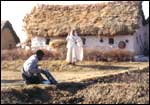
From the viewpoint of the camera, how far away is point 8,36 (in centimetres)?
3988

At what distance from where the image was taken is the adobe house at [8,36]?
39.1 metres

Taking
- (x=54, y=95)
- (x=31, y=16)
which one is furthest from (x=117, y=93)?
(x=31, y=16)

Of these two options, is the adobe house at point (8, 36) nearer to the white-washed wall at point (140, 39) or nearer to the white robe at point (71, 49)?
the white-washed wall at point (140, 39)

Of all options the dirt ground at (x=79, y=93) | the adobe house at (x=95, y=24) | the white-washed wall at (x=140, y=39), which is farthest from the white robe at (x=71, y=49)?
the dirt ground at (x=79, y=93)

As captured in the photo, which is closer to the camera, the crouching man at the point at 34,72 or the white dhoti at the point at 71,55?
the crouching man at the point at 34,72

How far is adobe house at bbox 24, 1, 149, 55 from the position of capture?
3547 centimetres

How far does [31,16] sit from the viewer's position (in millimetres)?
38750

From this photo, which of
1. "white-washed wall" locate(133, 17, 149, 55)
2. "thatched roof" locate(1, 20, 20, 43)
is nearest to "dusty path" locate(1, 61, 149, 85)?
"white-washed wall" locate(133, 17, 149, 55)

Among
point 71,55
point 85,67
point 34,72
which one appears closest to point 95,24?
point 71,55

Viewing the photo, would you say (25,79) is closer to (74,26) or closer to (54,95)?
(54,95)

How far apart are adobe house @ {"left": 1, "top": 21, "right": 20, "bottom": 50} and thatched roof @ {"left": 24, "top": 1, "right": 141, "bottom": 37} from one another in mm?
1521

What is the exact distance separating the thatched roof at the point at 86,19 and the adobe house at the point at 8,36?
59.9 inches

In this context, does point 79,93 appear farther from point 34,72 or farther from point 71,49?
point 71,49

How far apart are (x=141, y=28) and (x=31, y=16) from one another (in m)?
7.16
